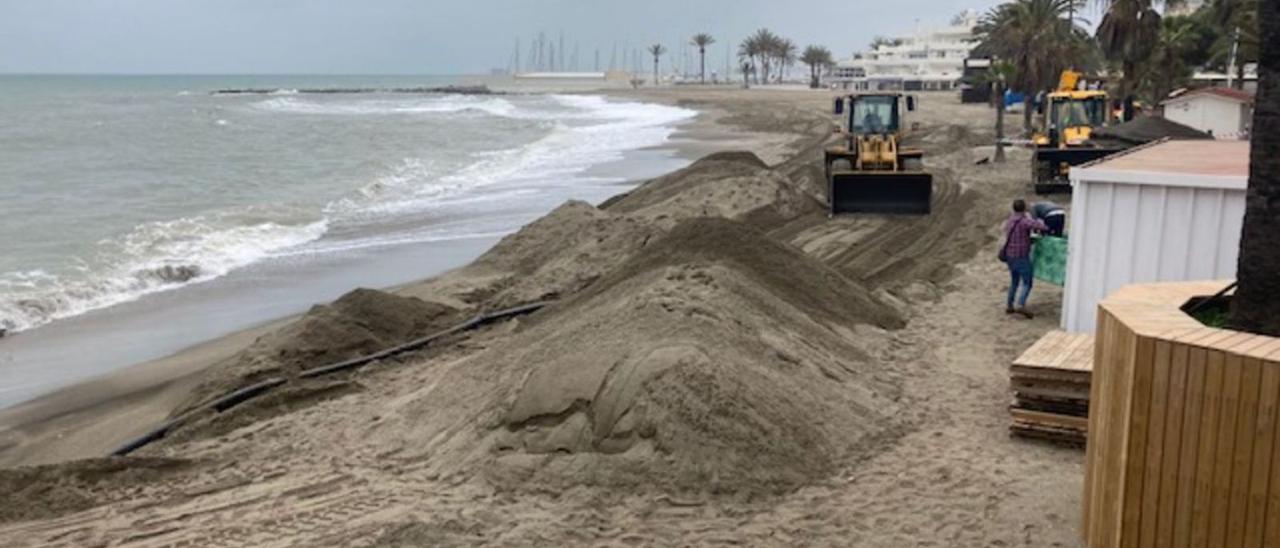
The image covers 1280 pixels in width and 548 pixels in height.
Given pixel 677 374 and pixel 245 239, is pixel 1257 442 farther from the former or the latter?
pixel 245 239

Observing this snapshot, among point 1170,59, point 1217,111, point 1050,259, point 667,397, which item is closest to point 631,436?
point 667,397

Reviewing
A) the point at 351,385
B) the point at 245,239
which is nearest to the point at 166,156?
the point at 245,239

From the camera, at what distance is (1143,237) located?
1009 cm

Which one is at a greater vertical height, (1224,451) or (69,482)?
(1224,451)

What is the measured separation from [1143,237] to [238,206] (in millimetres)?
22949

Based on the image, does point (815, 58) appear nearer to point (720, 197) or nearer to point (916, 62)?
point (916, 62)

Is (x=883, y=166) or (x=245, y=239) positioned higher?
(x=883, y=166)

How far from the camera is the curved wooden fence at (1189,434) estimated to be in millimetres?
4992

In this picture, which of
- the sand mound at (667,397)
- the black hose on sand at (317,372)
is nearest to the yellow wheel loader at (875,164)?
the black hose on sand at (317,372)

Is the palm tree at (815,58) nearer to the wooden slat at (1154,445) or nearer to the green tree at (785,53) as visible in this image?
the green tree at (785,53)

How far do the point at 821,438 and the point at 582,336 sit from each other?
2.35 meters

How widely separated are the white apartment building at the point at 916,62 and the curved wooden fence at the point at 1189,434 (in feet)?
444

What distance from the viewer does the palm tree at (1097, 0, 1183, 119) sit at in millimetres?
40625

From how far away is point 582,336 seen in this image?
9.27 m
